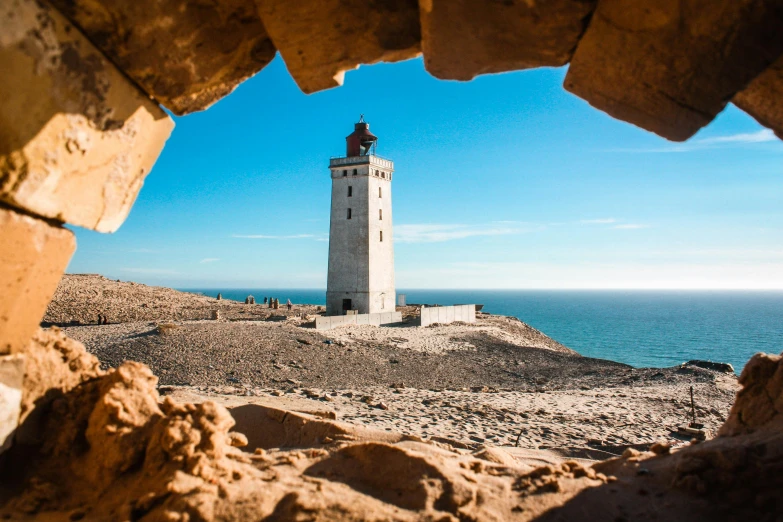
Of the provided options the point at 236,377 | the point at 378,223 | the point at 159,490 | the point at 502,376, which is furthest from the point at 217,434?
the point at 378,223

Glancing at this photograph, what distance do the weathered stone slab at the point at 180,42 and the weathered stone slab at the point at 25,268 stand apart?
1081mm

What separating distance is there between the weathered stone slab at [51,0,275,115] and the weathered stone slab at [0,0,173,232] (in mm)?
102

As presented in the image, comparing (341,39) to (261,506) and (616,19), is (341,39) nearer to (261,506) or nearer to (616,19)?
(616,19)

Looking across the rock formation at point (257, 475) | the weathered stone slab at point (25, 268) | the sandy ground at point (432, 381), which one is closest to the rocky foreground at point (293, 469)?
the rock formation at point (257, 475)

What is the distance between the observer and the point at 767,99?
3598 mm

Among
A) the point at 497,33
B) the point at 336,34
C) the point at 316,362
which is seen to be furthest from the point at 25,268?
the point at 316,362

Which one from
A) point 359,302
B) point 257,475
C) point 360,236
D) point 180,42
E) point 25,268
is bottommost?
point 257,475

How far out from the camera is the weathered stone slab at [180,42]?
10.1 feet

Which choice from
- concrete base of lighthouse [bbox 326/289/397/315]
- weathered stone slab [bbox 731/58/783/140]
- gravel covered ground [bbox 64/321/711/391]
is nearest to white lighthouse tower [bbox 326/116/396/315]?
concrete base of lighthouse [bbox 326/289/397/315]

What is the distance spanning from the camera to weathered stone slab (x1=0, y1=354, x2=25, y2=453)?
3318 mm

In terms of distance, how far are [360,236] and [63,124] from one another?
29988 millimetres

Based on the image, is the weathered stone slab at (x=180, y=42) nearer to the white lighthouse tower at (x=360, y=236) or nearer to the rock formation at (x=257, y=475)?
the rock formation at (x=257, y=475)

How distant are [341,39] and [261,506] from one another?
294 centimetres

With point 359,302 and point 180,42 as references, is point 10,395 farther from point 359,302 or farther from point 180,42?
point 359,302
